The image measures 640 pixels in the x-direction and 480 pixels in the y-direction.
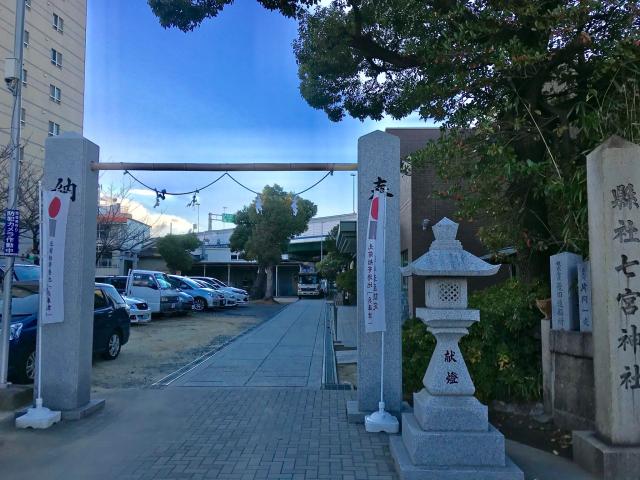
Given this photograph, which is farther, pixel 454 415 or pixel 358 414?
pixel 358 414

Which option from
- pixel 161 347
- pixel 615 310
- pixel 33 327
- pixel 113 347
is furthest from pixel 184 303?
pixel 615 310

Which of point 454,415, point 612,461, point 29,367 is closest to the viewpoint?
point 612,461

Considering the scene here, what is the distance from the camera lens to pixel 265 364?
1109 centimetres

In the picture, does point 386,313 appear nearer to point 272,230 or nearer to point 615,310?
point 615,310

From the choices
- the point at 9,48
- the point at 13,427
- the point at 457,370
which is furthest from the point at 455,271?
the point at 9,48

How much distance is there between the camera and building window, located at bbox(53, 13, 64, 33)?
116ft

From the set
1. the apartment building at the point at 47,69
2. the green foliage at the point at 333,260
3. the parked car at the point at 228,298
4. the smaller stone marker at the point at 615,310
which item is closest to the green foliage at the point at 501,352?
the smaller stone marker at the point at 615,310

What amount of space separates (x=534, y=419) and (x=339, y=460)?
308cm

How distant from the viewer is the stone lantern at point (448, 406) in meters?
4.92

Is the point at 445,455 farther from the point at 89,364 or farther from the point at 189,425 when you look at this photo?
the point at 89,364

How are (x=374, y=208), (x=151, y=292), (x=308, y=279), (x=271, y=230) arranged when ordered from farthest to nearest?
(x=308, y=279) → (x=271, y=230) → (x=151, y=292) → (x=374, y=208)

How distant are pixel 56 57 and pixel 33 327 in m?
32.4

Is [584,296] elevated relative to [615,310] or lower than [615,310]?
elevated

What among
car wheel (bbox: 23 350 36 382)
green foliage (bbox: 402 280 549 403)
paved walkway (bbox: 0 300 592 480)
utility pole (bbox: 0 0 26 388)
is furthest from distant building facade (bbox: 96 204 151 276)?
green foliage (bbox: 402 280 549 403)
